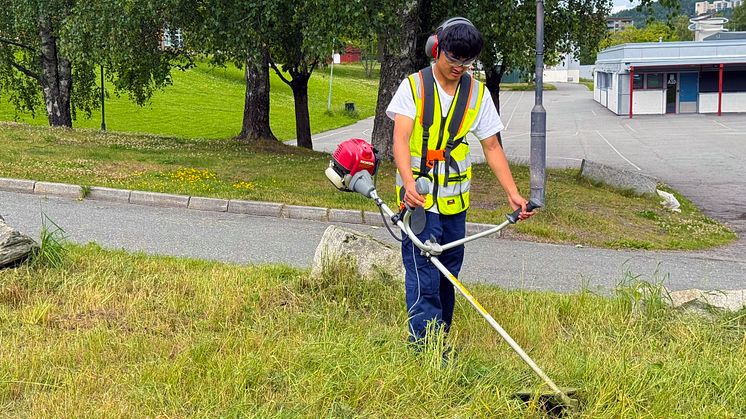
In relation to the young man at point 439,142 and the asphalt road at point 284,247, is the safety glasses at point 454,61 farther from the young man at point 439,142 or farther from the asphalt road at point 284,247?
the asphalt road at point 284,247

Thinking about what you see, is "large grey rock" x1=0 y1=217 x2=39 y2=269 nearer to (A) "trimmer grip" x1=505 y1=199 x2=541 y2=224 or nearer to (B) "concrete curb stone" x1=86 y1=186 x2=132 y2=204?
(A) "trimmer grip" x1=505 y1=199 x2=541 y2=224

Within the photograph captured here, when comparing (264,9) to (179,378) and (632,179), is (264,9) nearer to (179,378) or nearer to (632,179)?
(632,179)

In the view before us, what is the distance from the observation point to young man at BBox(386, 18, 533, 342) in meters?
4.19

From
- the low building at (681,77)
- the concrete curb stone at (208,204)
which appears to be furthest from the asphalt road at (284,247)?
the low building at (681,77)

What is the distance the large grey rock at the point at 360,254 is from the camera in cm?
588

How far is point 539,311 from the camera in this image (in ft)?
17.9

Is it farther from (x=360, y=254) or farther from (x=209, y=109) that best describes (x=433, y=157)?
(x=209, y=109)

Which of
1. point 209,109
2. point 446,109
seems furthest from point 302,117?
point 209,109

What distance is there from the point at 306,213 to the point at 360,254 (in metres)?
5.07

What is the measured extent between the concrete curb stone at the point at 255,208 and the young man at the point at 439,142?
22.0 ft

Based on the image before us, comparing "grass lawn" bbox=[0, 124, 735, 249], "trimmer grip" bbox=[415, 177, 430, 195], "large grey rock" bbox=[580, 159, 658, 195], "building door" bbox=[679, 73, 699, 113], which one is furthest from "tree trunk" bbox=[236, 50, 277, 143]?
"building door" bbox=[679, 73, 699, 113]

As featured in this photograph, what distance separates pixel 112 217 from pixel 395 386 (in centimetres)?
699

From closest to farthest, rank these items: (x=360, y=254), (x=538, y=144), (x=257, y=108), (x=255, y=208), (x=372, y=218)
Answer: (x=360, y=254) → (x=372, y=218) → (x=255, y=208) → (x=538, y=144) → (x=257, y=108)

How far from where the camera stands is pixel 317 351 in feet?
14.0
